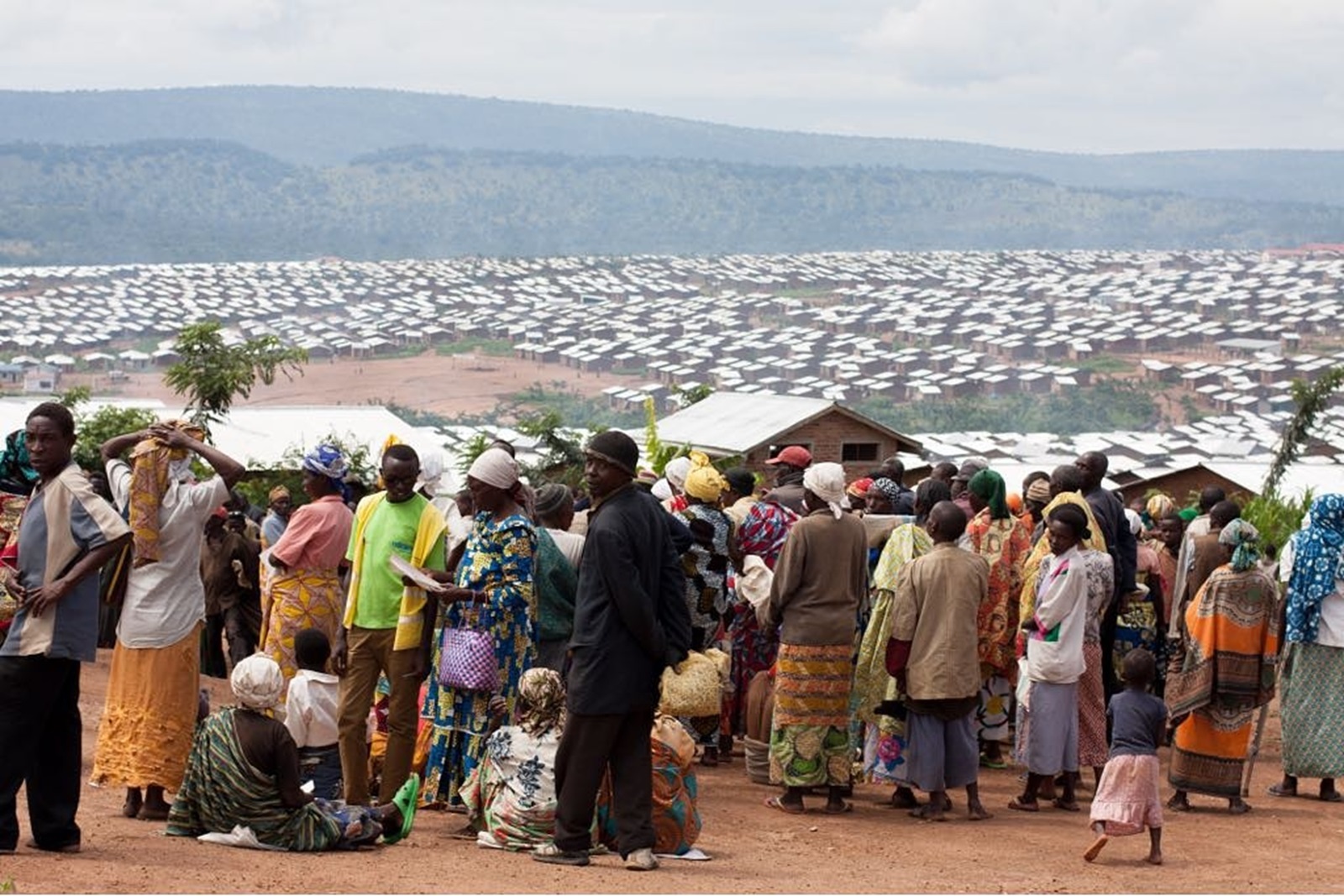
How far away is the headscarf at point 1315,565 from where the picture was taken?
387 inches

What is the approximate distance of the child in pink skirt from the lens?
8.20m

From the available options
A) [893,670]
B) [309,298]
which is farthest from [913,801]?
[309,298]

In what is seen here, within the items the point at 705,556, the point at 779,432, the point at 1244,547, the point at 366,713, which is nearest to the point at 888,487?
the point at 705,556

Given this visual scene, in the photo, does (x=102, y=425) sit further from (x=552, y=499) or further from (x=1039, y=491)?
(x=552, y=499)

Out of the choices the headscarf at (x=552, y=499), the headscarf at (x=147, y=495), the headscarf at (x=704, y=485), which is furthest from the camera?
the headscarf at (x=704, y=485)

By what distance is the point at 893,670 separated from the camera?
9031 mm

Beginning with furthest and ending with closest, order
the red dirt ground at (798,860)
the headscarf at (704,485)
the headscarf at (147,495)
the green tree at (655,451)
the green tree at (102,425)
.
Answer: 1. the green tree at (102,425)
2. the green tree at (655,451)
3. the headscarf at (704,485)
4. the headscarf at (147,495)
5. the red dirt ground at (798,860)

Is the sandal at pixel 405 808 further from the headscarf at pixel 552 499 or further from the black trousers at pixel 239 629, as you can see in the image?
the black trousers at pixel 239 629

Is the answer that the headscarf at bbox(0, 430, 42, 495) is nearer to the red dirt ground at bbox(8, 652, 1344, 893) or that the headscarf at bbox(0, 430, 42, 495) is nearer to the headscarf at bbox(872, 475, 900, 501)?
the red dirt ground at bbox(8, 652, 1344, 893)

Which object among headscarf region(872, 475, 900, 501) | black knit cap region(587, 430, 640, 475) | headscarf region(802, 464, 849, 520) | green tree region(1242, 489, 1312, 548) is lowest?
green tree region(1242, 489, 1312, 548)

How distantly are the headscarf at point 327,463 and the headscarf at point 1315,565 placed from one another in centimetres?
468

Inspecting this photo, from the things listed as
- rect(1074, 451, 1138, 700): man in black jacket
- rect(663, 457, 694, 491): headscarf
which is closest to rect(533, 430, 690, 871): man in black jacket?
rect(663, 457, 694, 491): headscarf

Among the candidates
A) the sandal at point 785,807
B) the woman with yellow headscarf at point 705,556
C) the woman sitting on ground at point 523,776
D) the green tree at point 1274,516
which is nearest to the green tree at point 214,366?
the green tree at point 1274,516

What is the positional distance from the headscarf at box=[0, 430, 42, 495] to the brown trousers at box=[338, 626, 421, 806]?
144 centimetres
